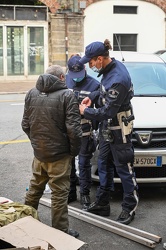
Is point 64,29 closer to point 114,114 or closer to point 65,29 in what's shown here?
point 65,29

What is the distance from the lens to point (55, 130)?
13.3 ft

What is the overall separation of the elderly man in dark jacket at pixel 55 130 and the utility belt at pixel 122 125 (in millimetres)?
590

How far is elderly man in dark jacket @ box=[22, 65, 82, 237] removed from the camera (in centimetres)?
400

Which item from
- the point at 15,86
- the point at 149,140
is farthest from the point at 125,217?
the point at 15,86

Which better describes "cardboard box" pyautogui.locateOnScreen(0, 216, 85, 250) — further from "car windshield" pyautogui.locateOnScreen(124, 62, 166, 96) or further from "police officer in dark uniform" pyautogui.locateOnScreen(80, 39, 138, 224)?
"car windshield" pyautogui.locateOnScreen(124, 62, 166, 96)

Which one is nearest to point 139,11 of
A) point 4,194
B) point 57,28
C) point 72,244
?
point 57,28

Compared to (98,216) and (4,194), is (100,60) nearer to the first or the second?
(98,216)

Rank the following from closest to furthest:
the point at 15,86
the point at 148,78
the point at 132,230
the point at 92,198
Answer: the point at 132,230
the point at 92,198
the point at 148,78
the point at 15,86

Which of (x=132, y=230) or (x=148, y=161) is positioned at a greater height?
(x=148, y=161)

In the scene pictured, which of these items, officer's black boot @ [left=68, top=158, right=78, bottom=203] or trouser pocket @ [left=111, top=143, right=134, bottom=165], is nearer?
trouser pocket @ [left=111, top=143, right=134, bottom=165]

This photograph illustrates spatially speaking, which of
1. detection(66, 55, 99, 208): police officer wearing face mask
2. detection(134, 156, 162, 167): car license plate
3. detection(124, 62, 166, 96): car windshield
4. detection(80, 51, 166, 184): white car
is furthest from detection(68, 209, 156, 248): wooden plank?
detection(124, 62, 166, 96): car windshield

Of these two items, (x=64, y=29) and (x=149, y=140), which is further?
(x=64, y=29)

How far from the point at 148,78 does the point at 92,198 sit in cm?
217

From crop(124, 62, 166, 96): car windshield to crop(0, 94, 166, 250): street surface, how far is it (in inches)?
55.8
